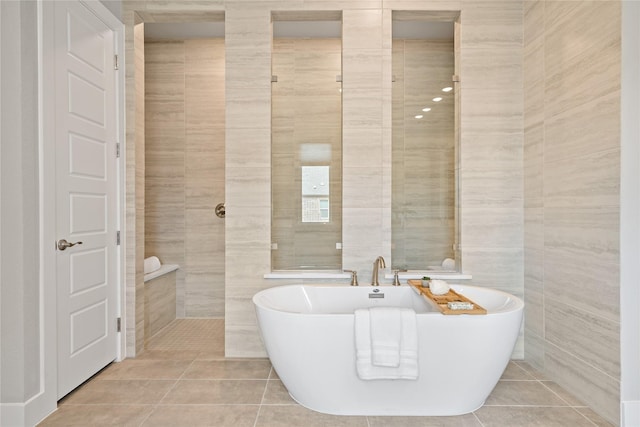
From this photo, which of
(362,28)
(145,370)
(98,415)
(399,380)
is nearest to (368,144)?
(362,28)

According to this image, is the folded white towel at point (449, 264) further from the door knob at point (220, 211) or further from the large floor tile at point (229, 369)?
the door knob at point (220, 211)

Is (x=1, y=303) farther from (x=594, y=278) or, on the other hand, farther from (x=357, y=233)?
(x=594, y=278)

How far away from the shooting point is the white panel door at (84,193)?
7.49 feet

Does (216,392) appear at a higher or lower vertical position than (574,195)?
lower

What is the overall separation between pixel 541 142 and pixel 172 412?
9.29 feet

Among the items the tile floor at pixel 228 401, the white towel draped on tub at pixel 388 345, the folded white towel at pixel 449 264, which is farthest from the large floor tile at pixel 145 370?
the folded white towel at pixel 449 264

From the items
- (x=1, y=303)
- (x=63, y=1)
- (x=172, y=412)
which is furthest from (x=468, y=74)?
(x=1, y=303)

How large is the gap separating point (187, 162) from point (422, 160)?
2.41 m

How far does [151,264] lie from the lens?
3.71 m

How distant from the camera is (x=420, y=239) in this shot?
119 inches

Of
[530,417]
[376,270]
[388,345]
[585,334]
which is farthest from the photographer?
[376,270]

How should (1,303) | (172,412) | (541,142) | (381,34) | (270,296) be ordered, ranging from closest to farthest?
1. (1,303)
2. (172,412)
3. (270,296)
4. (541,142)
5. (381,34)

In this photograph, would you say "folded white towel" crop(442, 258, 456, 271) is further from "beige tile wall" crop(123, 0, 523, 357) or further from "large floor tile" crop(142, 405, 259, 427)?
"large floor tile" crop(142, 405, 259, 427)

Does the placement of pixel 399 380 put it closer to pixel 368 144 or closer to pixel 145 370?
pixel 368 144
